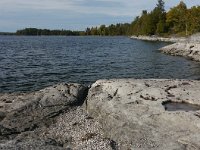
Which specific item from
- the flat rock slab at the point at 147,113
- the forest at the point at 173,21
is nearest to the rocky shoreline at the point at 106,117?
the flat rock slab at the point at 147,113

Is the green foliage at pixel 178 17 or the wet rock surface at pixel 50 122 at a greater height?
the green foliage at pixel 178 17

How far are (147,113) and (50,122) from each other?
213 inches

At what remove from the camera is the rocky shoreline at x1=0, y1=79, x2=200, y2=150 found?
1556cm

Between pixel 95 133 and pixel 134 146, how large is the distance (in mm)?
2857

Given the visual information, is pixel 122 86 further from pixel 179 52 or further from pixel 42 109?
pixel 179 52

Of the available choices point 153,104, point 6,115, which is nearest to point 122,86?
point 153,104

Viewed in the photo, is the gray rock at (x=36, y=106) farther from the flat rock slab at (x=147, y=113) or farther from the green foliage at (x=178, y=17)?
the green foliage at (x=178, y=17)

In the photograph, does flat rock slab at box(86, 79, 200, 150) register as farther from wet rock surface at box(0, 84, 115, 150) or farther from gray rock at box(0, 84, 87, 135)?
gray rock at box(0, 84, 87, 135)

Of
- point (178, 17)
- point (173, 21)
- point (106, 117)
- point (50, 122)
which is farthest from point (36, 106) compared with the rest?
point (173, 21)

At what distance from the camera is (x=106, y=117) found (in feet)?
59.8

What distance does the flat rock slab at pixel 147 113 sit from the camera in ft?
50.3

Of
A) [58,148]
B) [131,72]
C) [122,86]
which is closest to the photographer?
[58,148]

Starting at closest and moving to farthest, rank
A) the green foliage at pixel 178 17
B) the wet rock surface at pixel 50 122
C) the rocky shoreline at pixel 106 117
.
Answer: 1. the rocky shoreline at pixel 106 117
2. the wet rock surface at pixel 50 122
3. the green foliage at pixel 178 17

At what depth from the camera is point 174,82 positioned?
21625 mm
